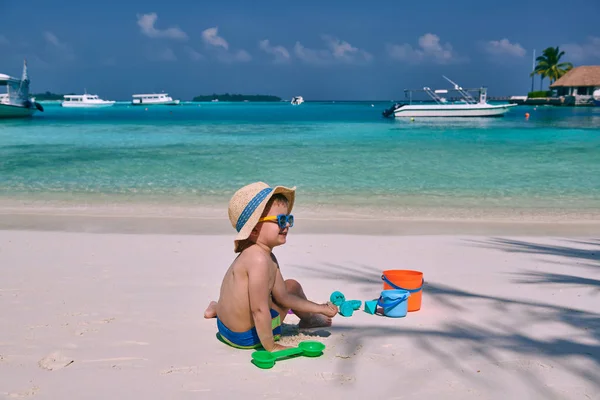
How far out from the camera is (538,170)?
1861cm

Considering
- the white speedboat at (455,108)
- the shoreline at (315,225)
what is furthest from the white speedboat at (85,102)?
the shoreline at (315,225)

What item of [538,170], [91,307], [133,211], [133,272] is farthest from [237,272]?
A: [538,170]

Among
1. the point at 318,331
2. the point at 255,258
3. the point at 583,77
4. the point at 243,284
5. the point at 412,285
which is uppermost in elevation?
the point at 583,77

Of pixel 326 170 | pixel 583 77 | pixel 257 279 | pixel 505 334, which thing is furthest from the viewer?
pixel 583 77

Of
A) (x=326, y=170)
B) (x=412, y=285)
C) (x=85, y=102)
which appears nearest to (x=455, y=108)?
(x=326, y=170)

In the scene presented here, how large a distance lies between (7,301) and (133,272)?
1.33m

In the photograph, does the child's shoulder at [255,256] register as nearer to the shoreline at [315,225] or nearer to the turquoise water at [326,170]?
the shoreline at [315,225]

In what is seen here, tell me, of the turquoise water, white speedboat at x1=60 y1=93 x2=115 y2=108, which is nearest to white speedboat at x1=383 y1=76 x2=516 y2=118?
the turquoise water

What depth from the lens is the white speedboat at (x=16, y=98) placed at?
5791 cm

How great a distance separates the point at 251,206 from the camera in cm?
388

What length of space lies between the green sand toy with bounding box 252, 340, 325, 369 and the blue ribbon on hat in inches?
33.0

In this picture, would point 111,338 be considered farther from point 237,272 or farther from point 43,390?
point 237,272

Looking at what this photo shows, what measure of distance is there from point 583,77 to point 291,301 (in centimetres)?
9947

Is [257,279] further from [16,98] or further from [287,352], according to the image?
[16,98]
